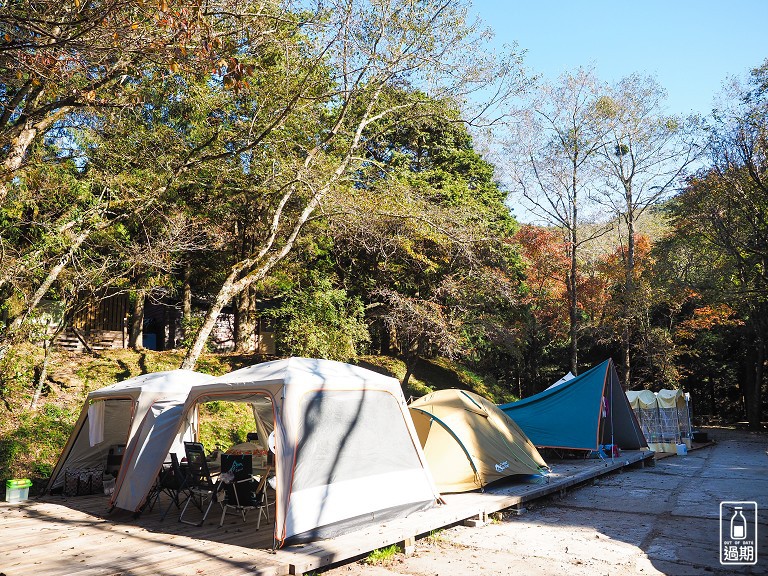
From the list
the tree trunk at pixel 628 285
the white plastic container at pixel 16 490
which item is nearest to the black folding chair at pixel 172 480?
the white plastic container at pixel 16 490

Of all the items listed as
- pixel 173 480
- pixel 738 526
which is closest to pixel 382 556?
pixel 173 480

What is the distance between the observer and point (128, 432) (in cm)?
807

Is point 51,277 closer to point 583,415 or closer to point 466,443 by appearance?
point 466,443

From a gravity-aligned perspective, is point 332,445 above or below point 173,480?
above

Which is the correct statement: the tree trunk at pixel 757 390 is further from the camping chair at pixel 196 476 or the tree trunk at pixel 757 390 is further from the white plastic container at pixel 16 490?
the white plastic container at pixel 16 490

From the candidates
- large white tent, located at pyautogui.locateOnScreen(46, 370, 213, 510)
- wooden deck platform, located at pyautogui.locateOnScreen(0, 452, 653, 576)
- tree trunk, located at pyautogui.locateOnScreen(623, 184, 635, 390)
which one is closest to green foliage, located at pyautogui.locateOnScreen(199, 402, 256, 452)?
large white tent, located at pyautogui.locateOnScreen(46, 370, 213, 510)

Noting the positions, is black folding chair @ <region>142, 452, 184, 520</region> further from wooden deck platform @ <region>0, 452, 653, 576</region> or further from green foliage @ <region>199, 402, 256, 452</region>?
green foliage @ <region>199, 402, 256, 452</region>

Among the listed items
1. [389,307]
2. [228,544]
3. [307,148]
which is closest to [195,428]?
[228,544]

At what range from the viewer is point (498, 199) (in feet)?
76.1

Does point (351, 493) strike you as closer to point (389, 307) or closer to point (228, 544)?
point (228, 544)

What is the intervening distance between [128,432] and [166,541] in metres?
2.47

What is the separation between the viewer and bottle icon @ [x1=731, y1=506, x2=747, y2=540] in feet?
21.5

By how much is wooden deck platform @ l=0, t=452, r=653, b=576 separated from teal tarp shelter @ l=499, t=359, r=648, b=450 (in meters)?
5.07

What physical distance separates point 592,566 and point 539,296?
1997cm
